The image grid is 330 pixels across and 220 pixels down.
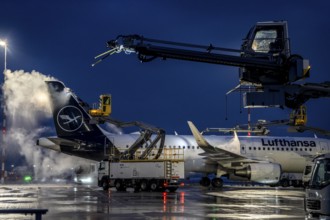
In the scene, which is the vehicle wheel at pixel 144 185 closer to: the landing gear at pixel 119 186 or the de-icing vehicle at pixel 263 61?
the landing gear at pixel 119 186

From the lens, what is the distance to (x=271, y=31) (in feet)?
54.7

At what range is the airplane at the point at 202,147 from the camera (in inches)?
1944

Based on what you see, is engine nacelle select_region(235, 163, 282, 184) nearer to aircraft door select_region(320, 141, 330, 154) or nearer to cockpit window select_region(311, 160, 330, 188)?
aircraft door select_region(320, 141, 330, 154)

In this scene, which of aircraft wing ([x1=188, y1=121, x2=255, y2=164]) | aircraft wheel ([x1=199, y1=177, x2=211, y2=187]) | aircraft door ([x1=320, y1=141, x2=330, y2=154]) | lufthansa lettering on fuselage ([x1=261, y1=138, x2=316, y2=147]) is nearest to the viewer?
aircraft wing ([x1=188, y1=121, x2=255, y2=164])

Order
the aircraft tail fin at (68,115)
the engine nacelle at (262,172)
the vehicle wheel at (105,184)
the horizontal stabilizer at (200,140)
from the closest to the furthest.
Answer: the vehicle wheel at (105,184), the engine nacelle at (262,172), the horizontal stabilizer at (200,140), the aircraft tail fin at (68,115)

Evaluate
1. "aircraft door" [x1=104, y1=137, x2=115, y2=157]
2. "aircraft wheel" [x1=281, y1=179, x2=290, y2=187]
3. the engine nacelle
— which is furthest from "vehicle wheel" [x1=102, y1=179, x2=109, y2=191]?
"aircraft wheel" [x1=281, y1=179, x2=290, y2=187]

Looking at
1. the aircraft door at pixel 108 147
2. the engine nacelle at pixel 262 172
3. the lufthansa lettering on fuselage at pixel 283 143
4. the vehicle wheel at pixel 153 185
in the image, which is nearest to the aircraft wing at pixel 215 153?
the engine nacelle at pixel 262 172

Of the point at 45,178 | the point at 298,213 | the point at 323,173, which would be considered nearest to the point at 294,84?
the point at 323,173

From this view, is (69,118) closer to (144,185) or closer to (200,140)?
(144,185)

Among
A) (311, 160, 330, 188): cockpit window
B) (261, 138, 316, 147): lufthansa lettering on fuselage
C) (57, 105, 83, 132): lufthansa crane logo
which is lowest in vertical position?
(311, 160, 330, 188): cockpit window

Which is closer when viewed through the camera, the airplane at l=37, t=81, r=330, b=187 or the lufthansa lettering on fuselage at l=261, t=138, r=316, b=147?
the airplane at l=37, t=81, r=330, b=187

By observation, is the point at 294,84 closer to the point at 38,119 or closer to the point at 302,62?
the point at 302,62

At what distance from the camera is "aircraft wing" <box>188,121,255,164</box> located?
49.2 metres

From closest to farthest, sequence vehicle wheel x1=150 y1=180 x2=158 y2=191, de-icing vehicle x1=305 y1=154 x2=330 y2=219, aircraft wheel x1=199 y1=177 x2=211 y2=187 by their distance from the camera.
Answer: de-icing vehicle x1=305 y1=154 x2=330 y2=219 < vehicle wheel x1=150 y1=180 x2=158 y2=191 < aircraft wheel x1=199 y1=177 x2=211 y2=187
